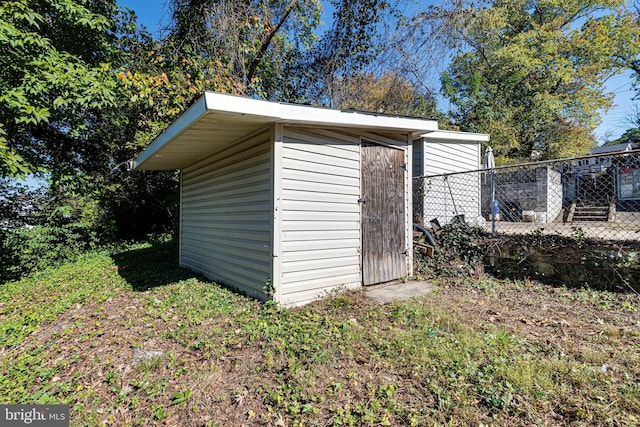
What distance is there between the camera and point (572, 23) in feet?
49.1

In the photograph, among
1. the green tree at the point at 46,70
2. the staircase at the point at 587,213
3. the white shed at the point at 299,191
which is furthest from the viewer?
the staircase at the point at 587,213

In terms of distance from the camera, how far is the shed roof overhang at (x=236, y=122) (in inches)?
119

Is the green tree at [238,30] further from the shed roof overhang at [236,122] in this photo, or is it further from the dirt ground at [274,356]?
the dirt ground at [274,356]

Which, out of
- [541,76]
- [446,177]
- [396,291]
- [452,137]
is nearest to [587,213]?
[452,137]

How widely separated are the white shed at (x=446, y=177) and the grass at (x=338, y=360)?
293cm

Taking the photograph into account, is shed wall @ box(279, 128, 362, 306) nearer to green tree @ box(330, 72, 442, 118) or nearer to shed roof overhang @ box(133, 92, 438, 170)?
shed roof overhang @ box(133, 92, 438, 170)

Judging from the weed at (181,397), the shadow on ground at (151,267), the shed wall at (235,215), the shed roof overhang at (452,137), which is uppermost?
the shed roof overhang at (452,137)

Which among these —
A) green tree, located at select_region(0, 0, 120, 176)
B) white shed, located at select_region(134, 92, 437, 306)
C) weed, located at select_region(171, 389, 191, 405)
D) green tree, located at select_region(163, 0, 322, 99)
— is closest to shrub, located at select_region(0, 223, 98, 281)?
green tree, located at select_region(0, 0, 120, 176)

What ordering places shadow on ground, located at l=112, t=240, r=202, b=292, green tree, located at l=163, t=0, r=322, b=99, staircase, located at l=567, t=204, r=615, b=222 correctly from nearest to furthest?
shadow on ground, located at l=112, t=240, r=202, b=292
green tree, located at l=163, t=0, r=322, b=99
staircase, located at l=567, t=204, r=615, b=222

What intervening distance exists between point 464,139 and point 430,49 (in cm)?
254

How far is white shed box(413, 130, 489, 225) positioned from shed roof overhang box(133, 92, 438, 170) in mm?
2246

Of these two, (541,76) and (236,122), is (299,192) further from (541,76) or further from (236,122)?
(541,76)

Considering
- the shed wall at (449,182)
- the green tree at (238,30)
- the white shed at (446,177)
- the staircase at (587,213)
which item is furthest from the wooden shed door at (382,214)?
the staircase at (587,213)

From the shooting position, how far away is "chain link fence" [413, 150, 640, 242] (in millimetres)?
4473
